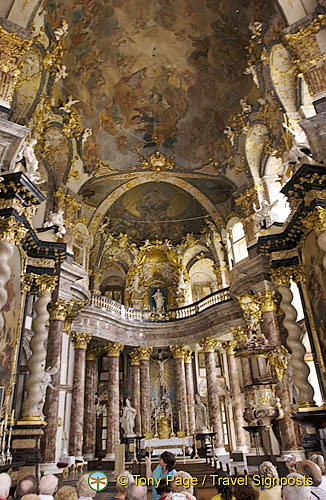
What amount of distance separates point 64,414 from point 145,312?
8.33 meters

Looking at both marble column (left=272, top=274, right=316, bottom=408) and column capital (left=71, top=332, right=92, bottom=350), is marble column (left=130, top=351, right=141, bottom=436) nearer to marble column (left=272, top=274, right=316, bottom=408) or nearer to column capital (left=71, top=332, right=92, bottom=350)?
column capital (left=71, top=332, right=92, bottom=350)

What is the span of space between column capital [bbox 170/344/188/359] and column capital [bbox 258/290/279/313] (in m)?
8.63

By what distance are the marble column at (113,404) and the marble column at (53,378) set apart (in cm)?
619

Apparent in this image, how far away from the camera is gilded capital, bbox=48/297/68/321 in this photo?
15336 mm

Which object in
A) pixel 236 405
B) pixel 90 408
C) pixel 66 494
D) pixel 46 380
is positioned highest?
pixel 46 380

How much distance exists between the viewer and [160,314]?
24.4 m

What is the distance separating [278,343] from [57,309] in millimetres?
8547

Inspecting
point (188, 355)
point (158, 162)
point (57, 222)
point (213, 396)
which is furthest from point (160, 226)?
point (213, 396)

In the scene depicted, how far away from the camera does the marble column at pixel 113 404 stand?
19250 millimetres

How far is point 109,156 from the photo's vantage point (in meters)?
21.3

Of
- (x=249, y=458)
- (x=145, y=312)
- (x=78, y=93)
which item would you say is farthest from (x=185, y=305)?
(x=78, y=93)

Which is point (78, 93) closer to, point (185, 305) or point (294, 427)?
point (185, 305)

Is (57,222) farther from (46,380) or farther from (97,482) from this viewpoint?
(97,482)

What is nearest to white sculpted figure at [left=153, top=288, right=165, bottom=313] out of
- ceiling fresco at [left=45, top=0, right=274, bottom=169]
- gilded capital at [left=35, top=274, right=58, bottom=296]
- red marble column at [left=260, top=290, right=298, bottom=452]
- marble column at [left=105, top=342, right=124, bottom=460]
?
marble column at [left=105, top=342, right=124, bottom=460]
